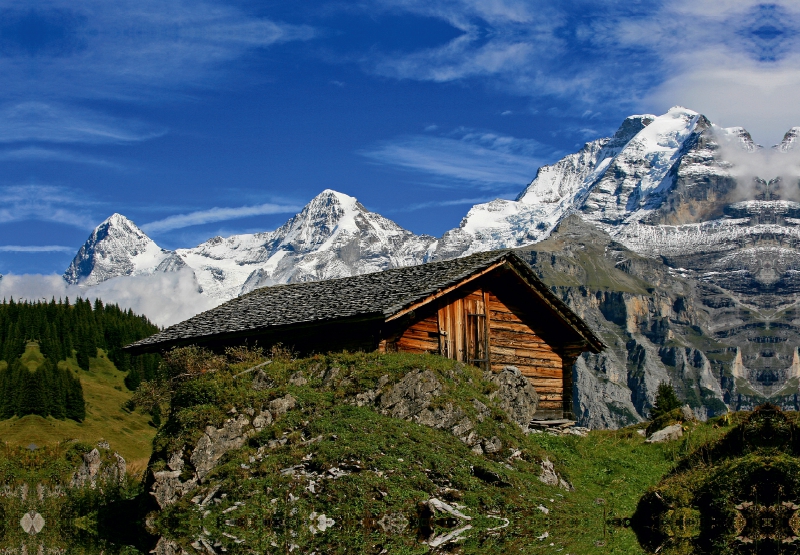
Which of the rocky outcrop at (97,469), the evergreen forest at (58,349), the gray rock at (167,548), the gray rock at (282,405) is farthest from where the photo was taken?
the evergreen forest at (58,349)

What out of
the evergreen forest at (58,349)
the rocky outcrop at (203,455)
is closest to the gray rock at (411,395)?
the rocky outcrop at (203,455)

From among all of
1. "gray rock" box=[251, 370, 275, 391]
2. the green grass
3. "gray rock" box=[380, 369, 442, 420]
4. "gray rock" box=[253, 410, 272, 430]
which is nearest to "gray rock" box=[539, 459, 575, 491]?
the green grass

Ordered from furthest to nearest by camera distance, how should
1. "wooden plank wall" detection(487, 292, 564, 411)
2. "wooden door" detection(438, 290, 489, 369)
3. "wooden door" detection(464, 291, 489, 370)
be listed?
"wooden plank wall" detection(487, 292, 564, 411) → "wooden door" detection(464, 291, 489, 370) → "wooden door" detection(438, 290, 489, 369)

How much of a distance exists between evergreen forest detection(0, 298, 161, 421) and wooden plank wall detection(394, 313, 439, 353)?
70.0 meters

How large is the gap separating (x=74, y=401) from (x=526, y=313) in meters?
73.3

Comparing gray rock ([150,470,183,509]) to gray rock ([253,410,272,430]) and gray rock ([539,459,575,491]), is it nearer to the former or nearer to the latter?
gray rock ([253,410,272,430])

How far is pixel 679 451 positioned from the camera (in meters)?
26.9

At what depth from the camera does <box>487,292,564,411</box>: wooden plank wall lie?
33844 millimetres

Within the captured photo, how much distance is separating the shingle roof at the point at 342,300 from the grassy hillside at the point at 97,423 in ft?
116

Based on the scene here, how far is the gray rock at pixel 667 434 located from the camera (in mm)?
28594

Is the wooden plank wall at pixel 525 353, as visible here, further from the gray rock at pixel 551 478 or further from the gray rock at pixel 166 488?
the gray rock at pixel 166 488

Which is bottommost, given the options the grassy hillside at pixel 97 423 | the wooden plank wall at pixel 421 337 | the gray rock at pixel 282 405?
the grassy hillside at pixel 97 423

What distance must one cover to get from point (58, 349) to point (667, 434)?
4346 inches

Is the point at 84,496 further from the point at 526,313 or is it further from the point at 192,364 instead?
the point at 526,313
